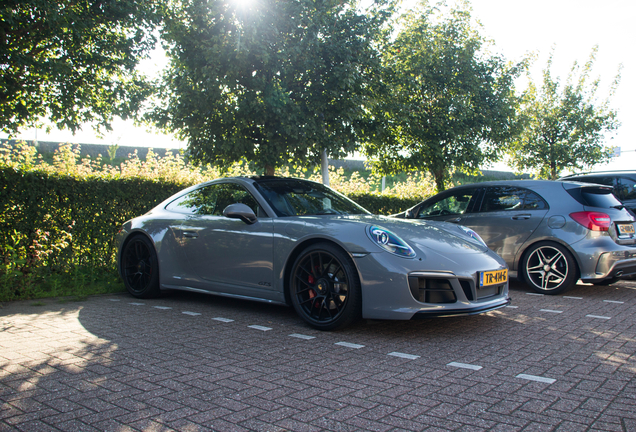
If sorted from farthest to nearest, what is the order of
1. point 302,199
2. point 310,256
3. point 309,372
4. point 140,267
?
point 140,267, point 302,199, point 310,256, point 309,372

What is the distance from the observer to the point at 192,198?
627 centimetres

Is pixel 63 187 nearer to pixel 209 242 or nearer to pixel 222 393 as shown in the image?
pixel 209 242

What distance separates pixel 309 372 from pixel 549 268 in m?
4.65

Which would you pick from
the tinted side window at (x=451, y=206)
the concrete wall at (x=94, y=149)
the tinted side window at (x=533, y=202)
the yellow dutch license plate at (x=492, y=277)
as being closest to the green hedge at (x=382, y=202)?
the tinted side window at (x=451, y=206)

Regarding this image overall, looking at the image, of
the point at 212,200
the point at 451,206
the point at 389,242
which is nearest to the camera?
the point at 389,242

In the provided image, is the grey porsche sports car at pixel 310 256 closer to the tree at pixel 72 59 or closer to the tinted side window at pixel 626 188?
the tree at pixel 72 59

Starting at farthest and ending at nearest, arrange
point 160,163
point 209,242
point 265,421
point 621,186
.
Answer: point 160,163
point 621,186
point 209,242
point 265,421

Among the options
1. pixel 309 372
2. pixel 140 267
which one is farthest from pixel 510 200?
pixel 140 267

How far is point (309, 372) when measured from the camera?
3.50 metres

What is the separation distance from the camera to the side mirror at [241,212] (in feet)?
16.9

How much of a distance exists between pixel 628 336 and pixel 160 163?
12510mm

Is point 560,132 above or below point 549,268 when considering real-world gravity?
above

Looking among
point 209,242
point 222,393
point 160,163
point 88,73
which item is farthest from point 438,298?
point 160,163

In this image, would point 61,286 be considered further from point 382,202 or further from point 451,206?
point 382,202
